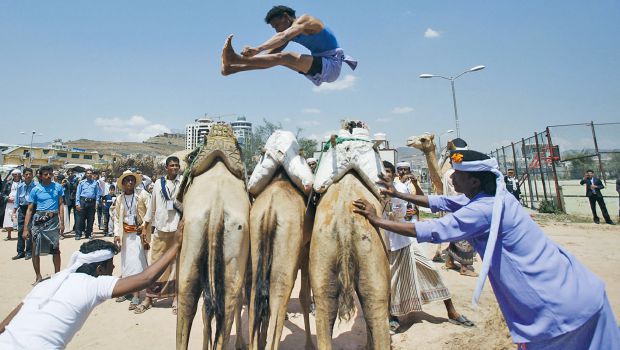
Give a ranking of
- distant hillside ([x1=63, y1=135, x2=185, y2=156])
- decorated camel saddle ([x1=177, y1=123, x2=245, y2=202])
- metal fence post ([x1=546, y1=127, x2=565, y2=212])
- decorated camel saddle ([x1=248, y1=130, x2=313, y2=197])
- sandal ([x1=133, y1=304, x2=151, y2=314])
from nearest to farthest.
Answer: decorated camel saddle ([x1=248, y1=130, x2=313, y2=197]), decorated camel saddle ([x1=177, y1=123, x2=245, y2=202]), sandal ([x1=133, y1=304, x2=151, y2=314]), metal fence post ([x1=546, y1=127, x2=565, y2=212]), distant hillside ([x1=63, y1=135, x2=185, y2=156])

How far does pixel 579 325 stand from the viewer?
7.62ft

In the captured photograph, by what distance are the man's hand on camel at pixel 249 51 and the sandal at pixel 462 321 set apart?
15.5ft

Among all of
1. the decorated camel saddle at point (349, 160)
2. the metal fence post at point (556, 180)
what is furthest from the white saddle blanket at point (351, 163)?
the metal fence post at point (556, 180)

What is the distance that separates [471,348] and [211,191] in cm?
378

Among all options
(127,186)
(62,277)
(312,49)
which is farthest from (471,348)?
A: (127,186)

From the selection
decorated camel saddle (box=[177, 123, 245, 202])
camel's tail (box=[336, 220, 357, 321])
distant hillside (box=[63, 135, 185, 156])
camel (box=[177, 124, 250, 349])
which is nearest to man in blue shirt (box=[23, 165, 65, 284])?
decorated camel saddle (box=[177, 123, 245, 202])

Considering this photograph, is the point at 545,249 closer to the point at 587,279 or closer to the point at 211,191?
the point at 587,279

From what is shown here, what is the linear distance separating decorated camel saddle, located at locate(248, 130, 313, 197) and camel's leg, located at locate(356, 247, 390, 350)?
98 cm

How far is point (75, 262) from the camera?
2.76 meters

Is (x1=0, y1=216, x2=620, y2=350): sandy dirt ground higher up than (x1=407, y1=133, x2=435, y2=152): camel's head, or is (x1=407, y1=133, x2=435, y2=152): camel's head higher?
(x1=407, y1=133, x2=435, y2=152): camel's head

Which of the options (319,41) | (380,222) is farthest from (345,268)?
(319,41)

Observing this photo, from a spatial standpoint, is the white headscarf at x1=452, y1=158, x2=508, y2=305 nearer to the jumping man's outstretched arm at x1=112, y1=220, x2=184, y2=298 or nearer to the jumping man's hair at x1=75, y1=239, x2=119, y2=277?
the jumping man's outstretched arm at x1=112, y1=220, x2=184, y2=298

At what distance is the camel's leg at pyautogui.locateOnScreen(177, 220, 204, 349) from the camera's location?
9.86 ft

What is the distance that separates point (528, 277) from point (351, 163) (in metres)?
1.71
